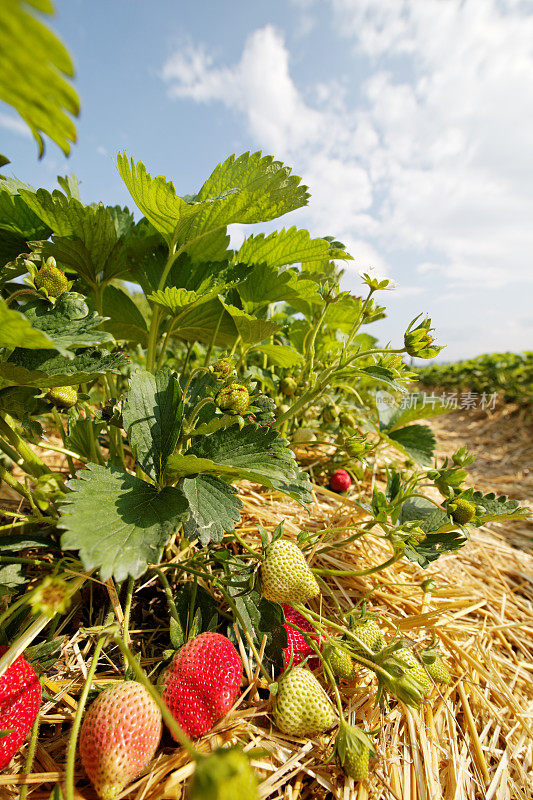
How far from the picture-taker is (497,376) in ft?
16.8

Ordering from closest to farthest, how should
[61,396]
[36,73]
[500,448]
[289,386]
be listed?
[36,73], [61,396], [289,386], [500,448]

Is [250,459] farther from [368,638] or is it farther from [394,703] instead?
[394,703]

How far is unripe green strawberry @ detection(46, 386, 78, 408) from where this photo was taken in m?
0.62

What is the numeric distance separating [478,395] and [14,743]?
601 cm

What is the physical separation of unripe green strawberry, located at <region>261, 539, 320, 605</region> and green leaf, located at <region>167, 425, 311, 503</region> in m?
0.09

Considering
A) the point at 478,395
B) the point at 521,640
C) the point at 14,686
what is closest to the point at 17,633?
the point at 14,686

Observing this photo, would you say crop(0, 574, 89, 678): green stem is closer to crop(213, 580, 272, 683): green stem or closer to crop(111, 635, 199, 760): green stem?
crop(111, 635, 199, 760): green stem

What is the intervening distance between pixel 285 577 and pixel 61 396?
1.40ft

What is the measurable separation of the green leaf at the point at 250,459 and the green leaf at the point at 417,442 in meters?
0.57

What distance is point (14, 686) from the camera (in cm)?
51

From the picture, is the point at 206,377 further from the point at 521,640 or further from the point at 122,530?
the point at 521,640

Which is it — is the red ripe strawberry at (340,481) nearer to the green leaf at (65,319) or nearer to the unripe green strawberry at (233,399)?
the unripe green strawberry at (233,399)

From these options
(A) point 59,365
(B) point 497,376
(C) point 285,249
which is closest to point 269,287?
(C) point 285,249

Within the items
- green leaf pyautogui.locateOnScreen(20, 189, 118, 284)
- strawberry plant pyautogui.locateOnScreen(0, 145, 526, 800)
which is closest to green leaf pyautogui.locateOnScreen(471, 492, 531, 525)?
strawberry plant pyautogui.locateOnScreen(0, 145, 526, 800)
